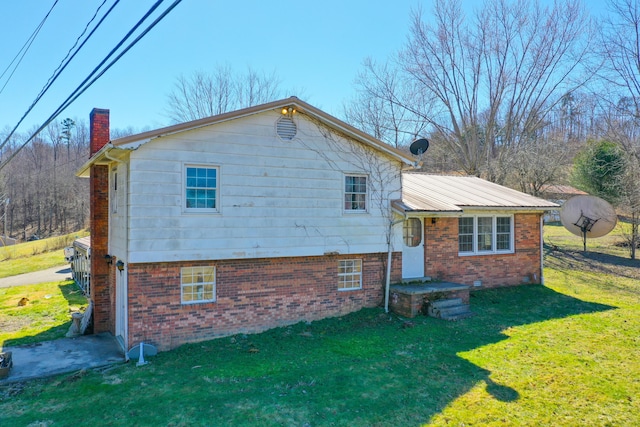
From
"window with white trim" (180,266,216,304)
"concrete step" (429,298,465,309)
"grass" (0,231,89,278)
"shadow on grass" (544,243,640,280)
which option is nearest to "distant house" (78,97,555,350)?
"window with white trim" (180,266,216,304)

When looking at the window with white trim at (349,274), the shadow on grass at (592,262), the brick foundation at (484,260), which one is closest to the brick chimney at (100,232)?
the window with white trim at (349,274)

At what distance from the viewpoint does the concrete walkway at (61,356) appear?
7.99m

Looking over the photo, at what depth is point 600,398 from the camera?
21.2ft

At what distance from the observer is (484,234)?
44.9ft

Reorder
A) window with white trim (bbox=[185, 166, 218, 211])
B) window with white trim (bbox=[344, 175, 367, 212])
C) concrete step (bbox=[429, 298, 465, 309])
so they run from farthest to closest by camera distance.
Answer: window with white trim (bbox=[344, 175, 367, 212]) < concrete step (bbox=[429, 298, 465, 309]) < window with white trim (bbox=[185, 166, 218, 211])

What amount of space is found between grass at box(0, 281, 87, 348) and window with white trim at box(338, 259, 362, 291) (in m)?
7.34

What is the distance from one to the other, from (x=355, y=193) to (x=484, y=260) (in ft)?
17.7

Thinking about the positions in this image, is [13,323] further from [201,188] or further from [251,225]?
[251,225]

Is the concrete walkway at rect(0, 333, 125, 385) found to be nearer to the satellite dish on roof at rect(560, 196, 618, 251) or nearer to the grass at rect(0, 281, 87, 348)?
the grass at rect(0, 281, 87, 348)

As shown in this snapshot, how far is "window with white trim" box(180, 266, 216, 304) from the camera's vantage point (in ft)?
30.2

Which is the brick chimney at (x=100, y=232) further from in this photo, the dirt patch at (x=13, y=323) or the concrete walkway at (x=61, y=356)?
the dirt patch at (x=13, y=323)

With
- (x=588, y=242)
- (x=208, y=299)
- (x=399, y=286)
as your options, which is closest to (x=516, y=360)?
(x=399, y=286)

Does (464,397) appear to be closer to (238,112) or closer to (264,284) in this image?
(264,284)

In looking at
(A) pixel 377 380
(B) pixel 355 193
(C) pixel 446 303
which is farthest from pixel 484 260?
(A) pixel 377 380
